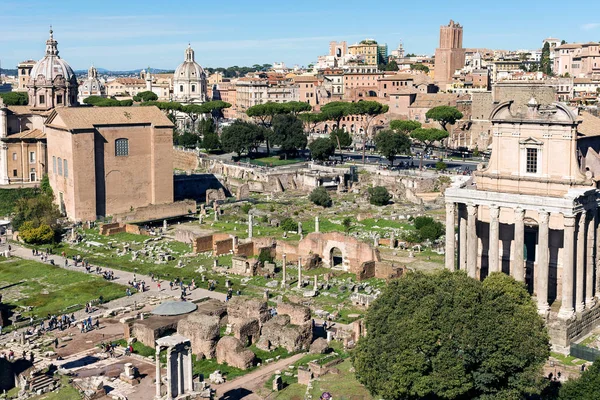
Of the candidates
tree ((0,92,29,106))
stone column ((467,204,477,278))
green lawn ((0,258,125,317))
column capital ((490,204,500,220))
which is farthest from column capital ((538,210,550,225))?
tree ((0,92,29,106))

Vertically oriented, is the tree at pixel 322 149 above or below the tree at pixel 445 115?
below

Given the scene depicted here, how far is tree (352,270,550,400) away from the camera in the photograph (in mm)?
23734

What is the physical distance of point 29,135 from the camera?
225ft

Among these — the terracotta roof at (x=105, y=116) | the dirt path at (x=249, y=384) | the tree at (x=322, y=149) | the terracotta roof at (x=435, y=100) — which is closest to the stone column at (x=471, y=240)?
the dirt path at (x=249, y=384)

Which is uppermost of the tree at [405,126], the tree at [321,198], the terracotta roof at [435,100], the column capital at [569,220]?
the terracotta roof at [435,100]

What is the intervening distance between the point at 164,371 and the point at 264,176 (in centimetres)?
4502

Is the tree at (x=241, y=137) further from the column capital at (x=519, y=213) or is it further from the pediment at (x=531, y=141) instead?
the column capital at (x=519, y=213)

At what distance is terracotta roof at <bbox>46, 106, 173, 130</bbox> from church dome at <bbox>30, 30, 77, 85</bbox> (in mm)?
12962

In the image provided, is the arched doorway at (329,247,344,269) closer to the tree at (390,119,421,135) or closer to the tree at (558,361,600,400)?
the tree at (558,361,600,400)

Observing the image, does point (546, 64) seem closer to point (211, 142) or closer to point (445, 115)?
point (445, 115)

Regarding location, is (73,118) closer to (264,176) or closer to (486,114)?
(264,176)

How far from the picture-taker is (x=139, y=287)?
138ft

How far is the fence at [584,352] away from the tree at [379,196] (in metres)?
33.9

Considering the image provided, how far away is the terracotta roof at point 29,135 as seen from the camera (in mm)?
67956
